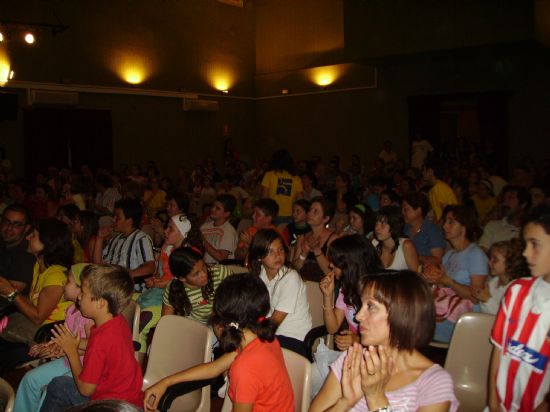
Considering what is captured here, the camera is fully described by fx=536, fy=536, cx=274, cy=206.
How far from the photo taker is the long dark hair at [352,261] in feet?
9.76

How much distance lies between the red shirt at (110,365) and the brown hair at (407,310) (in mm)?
1275

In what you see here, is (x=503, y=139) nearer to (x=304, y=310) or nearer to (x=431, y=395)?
(x=304, y=310)

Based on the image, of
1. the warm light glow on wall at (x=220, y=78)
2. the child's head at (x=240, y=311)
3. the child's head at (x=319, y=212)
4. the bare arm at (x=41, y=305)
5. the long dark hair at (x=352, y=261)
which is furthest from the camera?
the warm light glow on wall at (x=220, y=78)

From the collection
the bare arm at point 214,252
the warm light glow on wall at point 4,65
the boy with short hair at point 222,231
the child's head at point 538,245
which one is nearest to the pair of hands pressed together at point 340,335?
the child's head at point 538,245

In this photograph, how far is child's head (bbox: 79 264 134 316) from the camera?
8.32 feet

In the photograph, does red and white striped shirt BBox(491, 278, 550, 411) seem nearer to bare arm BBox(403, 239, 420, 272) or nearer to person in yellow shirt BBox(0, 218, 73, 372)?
bare arm BBox(403, 239, 420, 272)

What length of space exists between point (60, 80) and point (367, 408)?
463 inches

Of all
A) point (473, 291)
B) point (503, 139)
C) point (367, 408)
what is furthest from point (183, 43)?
point (367, 408)

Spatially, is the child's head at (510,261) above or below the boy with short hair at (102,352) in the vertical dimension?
above

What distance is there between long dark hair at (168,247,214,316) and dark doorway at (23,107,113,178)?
374 inches

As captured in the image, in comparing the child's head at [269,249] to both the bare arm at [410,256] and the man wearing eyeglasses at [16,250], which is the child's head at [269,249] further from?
the man wearing eyeglasses at [16,250]

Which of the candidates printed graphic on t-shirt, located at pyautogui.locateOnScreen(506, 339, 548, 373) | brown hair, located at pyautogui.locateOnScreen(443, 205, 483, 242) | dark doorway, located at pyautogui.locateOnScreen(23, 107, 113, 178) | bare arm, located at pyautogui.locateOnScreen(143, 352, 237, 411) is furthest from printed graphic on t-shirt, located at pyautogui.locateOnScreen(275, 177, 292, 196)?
dark doorway, located at pyautogui.locateOnScreen(23, 107, 113, 178)

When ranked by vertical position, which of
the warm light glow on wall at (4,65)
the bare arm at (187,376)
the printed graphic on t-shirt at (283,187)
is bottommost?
the bare arm at (187,376)

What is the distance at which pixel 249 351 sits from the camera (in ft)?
6.93
